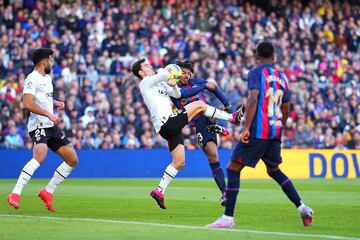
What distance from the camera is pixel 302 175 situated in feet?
89.8

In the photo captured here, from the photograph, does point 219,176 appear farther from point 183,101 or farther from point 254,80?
point 254,80

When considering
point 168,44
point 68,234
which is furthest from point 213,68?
point 68,234

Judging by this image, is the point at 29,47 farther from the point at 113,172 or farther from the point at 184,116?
the point at 184,116

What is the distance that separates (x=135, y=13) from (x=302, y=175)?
8749 mm

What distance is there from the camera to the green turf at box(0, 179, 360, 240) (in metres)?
9.95

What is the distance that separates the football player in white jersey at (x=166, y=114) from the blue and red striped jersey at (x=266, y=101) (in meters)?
2.64

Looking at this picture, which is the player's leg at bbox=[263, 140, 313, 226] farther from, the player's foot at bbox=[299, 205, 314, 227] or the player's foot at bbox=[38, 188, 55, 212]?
the player's foot at bbox=[38, 188, 55, 212]

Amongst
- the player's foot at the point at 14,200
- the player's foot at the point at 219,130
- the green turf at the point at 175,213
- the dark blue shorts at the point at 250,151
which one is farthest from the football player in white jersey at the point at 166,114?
the dark blue shorts at the point at 250,151

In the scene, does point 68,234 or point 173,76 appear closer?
point 68,234

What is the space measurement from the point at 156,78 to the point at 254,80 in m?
2.98

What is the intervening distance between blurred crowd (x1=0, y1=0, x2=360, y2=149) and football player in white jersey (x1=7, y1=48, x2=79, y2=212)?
12.7 m

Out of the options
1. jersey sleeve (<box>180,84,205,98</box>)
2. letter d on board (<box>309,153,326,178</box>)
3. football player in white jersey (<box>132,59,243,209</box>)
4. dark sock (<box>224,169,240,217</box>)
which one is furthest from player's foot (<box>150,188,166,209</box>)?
letter d on board (<box>309,153,326,178</box>)

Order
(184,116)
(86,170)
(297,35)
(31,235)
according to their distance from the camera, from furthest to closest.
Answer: (297,35) < (86,170) < (184,116) < (31,235)

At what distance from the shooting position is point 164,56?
98.4 ft
